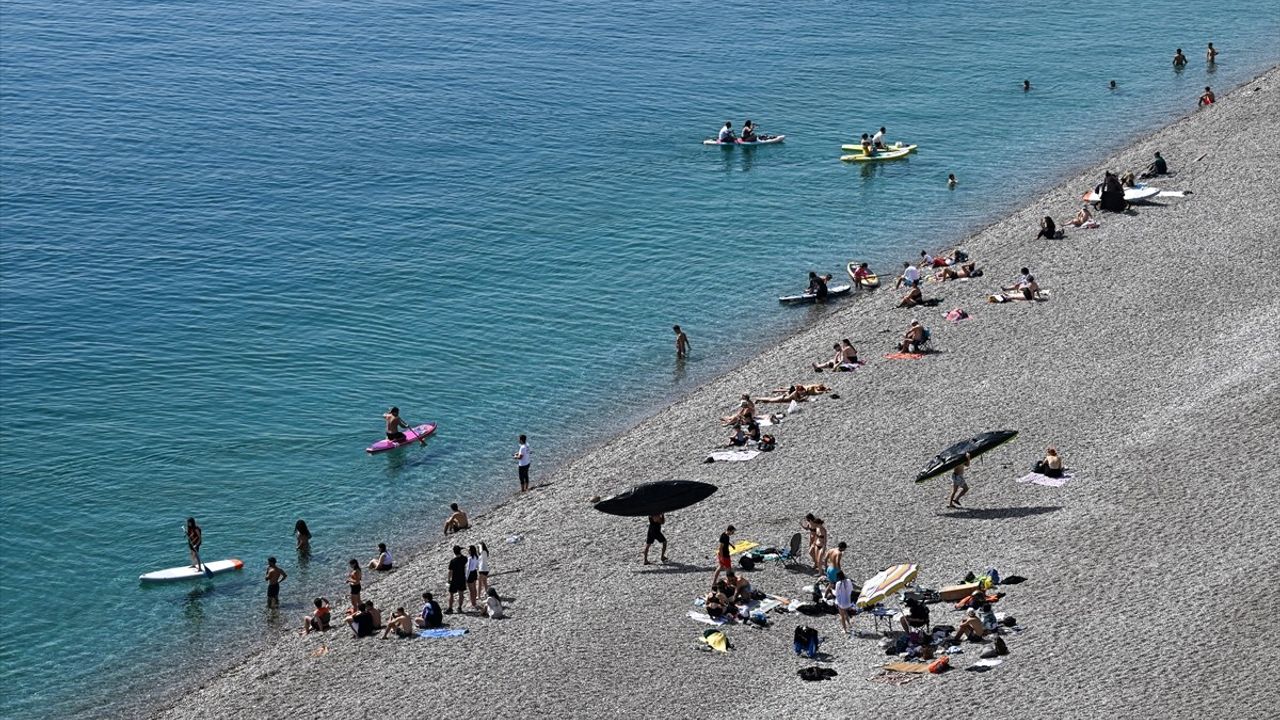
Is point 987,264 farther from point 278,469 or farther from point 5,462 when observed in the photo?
point 5,462

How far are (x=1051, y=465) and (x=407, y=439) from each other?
19.5m

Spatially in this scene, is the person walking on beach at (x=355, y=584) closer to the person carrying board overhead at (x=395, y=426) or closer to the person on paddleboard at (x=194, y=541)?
the person on paddleboard at (x=194, y=541)

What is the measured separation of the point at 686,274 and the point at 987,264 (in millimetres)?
11772

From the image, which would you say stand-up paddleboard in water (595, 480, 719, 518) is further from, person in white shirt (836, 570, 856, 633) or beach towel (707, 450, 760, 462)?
beach towel (707, 450, 760, 462)

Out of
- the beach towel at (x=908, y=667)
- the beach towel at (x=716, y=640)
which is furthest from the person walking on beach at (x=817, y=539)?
the beach towel at (x=908, y=667)

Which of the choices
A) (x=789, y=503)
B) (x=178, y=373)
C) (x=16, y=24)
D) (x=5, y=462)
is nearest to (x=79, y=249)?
(x=178, y=373)

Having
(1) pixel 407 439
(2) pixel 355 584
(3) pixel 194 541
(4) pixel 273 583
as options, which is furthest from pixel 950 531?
(3) pixel 194 541

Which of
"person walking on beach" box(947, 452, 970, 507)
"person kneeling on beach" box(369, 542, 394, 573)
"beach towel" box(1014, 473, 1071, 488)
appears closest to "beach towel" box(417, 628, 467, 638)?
"person kneeling on beach" box(369, 542, 394, 573)

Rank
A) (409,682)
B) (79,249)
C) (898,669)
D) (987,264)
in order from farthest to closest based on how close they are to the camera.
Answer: (79,249) → (987,264) → (409,682) → (898,669)

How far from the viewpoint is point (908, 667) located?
30000mm

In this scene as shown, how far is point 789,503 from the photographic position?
128ft

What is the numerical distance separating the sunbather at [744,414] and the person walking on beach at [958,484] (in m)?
8.66

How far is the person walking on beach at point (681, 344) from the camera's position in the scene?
5347cm

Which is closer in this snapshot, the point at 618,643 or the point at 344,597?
the point at 618,643
